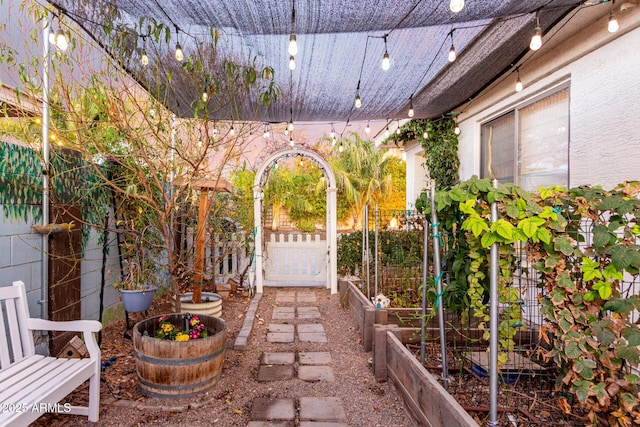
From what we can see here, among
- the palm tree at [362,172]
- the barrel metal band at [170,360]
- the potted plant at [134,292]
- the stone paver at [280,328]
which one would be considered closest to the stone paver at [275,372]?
the barrel metal band at [170,360]

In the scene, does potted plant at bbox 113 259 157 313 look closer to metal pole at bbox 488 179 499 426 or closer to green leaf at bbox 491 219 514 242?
metal pole at bbox 488 179 499 426

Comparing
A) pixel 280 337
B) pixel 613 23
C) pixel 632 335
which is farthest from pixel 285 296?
pixel 613 23

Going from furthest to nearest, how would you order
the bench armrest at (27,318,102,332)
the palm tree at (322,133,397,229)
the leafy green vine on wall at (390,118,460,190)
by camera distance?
the palm tree at (322,133,397,229)
the leafy green vine on wall at (390,118,460,190)
the bench armrest at (27,318,102,332)

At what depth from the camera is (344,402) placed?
2520mm

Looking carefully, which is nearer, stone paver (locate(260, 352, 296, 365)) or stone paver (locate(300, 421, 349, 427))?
stone paver (locate(300, 421, 349, 427))

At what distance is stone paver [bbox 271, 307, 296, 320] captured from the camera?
15.2 ft

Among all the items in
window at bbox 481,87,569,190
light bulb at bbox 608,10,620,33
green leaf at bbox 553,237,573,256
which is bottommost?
green leaf at bbox 553,237,573,256

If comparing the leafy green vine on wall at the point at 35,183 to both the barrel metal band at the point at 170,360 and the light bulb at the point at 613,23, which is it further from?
the light bulb at the point at 613,23

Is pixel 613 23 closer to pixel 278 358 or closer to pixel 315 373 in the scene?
pixel 315 373

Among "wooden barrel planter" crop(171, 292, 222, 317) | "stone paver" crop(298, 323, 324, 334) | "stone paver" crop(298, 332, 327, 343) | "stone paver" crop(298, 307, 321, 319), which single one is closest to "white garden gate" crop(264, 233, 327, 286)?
"stone paver" crop(298, 307, 321, 319)

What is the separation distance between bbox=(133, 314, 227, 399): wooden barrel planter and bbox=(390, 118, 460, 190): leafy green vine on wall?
4.59 metres

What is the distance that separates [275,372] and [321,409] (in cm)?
70

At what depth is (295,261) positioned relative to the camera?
6.38 meters

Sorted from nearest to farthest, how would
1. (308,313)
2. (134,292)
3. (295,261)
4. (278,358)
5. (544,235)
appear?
(544,235)
(278,358)
(134,292)
(308,313)
(295,261)
